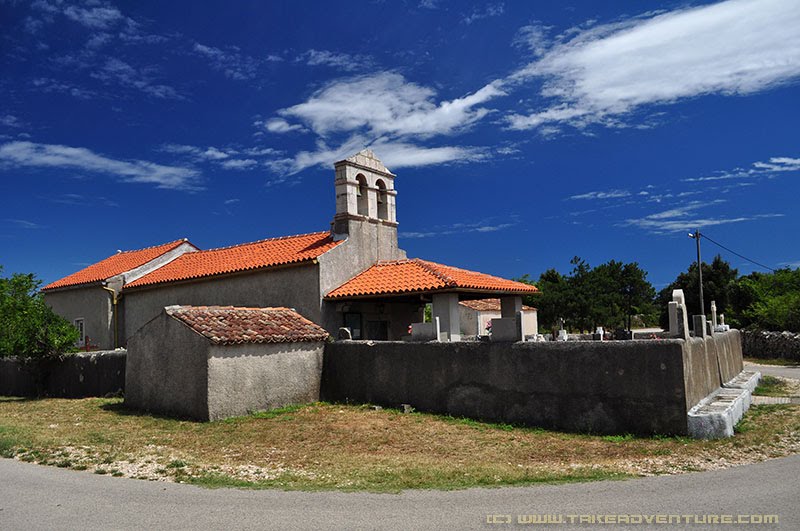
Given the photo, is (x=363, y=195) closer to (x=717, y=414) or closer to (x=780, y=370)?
(x=717, y=414)

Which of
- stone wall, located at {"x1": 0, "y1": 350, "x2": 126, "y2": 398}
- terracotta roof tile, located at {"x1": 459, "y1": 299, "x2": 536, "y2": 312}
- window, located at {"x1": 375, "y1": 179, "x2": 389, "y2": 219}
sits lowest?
stone wall, located at {"x1": 0, "y1": 350, "x2": 126, "y2": 398}

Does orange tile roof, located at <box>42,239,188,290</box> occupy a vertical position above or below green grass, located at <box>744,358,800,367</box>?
above

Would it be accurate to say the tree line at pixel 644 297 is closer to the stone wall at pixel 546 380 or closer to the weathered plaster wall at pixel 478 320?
the weathered plaster wall at pixel 478 320

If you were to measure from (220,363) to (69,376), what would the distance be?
8.79 metres

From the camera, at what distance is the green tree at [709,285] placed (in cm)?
5544

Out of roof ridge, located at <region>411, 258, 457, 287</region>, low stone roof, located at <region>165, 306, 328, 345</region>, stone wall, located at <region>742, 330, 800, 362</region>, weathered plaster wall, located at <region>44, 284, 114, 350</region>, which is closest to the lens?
low stone roof, located at <region>165, 306, 328, 345</region>

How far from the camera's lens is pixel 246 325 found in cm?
1559

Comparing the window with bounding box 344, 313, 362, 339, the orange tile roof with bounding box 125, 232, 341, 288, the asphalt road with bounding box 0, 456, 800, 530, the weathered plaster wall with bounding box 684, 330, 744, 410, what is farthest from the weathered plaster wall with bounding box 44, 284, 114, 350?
the weathered plaster wall with bounding box 684, 330, 744, 410

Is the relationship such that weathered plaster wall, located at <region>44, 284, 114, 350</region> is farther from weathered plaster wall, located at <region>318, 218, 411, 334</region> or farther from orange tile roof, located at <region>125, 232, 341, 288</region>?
weathered plaster wall, located at <region>318, 218, 411, 334</region>

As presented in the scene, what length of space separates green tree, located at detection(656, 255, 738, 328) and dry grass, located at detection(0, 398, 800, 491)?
1775 inches

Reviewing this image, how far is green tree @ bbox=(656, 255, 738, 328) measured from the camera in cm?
5544

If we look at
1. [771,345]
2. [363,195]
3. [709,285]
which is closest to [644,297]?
[709,285]

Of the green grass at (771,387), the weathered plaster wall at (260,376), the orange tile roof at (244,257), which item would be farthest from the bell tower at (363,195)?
the green grass at (771,387)

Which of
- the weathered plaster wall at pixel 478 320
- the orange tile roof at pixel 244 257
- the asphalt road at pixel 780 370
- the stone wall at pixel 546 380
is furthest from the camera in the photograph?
the weathered plaster wall at pixel 478 320
